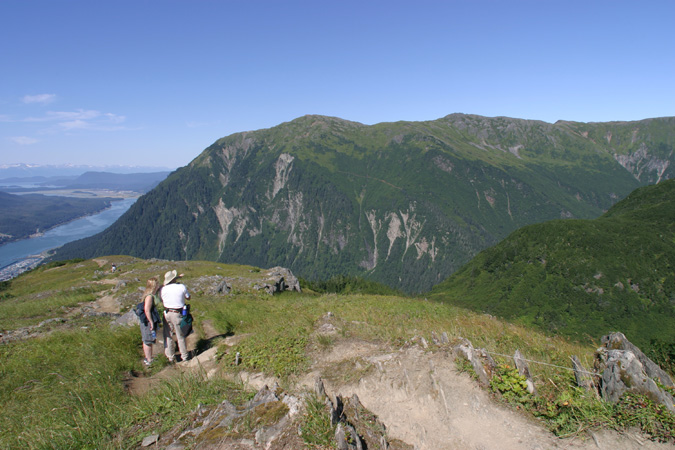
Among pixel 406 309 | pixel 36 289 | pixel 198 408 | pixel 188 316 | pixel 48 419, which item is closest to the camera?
pixel 48 419

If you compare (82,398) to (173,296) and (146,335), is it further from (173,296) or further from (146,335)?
(173,296)

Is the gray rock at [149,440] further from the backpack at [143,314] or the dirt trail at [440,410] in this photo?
the backpack at [143,314]

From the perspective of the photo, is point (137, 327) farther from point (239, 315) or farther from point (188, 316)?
point (239, 315)

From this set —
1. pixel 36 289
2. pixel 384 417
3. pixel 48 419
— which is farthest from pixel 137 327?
pixel 36 289

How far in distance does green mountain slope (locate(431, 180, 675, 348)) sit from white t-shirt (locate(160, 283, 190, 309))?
116016mm

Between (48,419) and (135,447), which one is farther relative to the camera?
(48,419)

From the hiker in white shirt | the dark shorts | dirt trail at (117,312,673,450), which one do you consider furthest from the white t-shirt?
dirt trail at (117,312,673,450)

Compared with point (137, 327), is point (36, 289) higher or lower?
lower

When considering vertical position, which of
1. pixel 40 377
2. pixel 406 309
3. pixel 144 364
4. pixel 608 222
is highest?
pixel 40 377

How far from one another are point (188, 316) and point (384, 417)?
23.5 ft

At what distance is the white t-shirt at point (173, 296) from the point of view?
10094 millimetres

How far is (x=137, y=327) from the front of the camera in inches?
465

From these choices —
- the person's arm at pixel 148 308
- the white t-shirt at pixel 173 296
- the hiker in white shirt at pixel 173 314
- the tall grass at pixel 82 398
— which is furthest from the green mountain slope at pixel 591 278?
the tall grass at pixel 82 398

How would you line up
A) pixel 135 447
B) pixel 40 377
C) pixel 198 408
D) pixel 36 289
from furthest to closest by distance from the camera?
pixel 36 289
pixel 40 377
pixel 198 408
pixel 135 447
